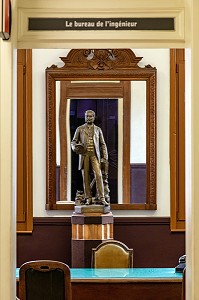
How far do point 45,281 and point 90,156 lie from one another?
2.94 metres

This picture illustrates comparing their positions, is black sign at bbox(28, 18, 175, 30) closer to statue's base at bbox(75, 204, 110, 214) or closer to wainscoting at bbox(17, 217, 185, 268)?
statue's base at bbox(75, 204, 110, 214)

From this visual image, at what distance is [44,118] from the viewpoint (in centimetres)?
778

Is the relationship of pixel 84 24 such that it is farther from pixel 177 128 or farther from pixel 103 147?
pixel 177 128

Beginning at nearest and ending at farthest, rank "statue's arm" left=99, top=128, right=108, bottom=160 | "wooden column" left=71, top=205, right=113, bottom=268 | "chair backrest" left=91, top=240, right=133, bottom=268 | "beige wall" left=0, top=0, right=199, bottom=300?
"beige wall" left=0, top=0, right=199, bottom=300, "chair backrest" left=91, top=240, right=133, bottom=268, "wooden column" left=71, top=205, right=113, bottom=268, "statue's arm" left=99, top=128, right=108, bottom=160

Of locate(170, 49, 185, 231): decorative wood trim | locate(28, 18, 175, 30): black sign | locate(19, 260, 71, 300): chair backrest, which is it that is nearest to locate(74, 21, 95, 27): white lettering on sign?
locate(28, 18, 175, 30): black sign

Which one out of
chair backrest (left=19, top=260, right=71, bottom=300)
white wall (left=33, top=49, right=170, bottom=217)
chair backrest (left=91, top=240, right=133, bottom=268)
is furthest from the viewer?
white wall (left=33, top=49, right=170, bottom=217)

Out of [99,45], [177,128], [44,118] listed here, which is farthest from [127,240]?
[99,45]

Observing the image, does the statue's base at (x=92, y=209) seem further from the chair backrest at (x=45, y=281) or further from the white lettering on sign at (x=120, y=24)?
the white lettering on sign at (x=120, y=24)

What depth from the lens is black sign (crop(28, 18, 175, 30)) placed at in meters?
3.54

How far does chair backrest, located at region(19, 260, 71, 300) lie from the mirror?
3298 mm

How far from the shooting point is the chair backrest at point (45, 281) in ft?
14.2

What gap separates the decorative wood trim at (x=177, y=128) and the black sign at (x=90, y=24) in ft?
13.7

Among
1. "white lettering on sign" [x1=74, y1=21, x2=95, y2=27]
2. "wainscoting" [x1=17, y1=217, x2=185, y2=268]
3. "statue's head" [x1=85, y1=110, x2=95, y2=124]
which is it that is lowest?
"wainscoting" [x1=17, y1=217, x2=185, y2=268]

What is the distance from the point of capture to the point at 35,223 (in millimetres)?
7652
